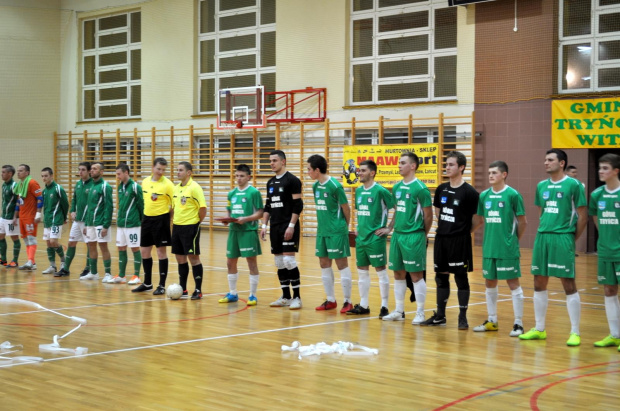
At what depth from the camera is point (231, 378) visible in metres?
6.01

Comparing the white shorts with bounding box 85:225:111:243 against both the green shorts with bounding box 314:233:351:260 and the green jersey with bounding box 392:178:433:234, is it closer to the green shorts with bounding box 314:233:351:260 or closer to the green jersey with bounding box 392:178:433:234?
the green shorts with bounding box 314:233:351:260

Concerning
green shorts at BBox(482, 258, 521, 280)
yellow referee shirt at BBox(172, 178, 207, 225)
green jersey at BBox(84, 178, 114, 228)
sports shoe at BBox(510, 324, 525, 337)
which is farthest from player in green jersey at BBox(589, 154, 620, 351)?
green jersey at BBox(84, 178, 114, 228)

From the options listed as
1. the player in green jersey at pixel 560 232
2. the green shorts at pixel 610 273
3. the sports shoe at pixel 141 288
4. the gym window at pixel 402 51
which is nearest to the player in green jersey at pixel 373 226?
the player in green jersey at pixel 560 232

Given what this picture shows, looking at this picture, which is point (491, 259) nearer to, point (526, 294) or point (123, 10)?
point (526, 294)

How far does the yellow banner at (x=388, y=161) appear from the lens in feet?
65.7

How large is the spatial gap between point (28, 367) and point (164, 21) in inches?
853

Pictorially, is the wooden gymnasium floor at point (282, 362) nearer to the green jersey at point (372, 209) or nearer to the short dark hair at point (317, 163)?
the green jersey at point (372, 209)

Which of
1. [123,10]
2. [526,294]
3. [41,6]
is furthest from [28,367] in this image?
[41,6]

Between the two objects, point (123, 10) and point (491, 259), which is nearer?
point (491, 259)

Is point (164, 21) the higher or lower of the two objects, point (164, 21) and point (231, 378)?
the higher

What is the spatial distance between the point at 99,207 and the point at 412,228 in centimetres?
589

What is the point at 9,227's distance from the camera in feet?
46.1

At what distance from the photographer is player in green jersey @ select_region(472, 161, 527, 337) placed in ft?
25.6

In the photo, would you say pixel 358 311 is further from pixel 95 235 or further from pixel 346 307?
pixel 95 235
